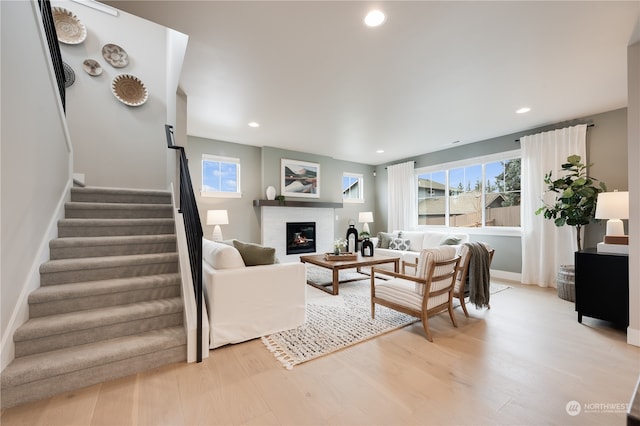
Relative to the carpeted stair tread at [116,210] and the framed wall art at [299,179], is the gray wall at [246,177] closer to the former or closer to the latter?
the framed wall art at [299,179]

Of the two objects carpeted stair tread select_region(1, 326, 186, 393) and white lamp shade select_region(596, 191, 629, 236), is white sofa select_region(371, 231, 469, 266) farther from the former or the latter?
carpeted stair tread select_region(1, 326, 186, 393)

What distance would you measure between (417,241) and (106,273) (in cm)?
529

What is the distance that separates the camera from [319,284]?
13.9 ft

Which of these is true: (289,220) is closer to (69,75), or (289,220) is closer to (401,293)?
(401,293)

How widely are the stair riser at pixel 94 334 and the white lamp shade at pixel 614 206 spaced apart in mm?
4430

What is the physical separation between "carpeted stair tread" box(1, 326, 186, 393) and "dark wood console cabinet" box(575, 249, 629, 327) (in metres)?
3.91

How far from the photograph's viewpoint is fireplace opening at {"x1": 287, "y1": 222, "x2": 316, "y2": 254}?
618 centimetres

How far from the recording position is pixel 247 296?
7.96 ft

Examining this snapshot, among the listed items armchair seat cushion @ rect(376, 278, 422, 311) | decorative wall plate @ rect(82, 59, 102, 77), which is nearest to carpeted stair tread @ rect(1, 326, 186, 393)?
armchair seat cushion @ rect(376, 278, 422, 311)

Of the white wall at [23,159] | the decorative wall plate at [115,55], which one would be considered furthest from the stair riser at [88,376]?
the decorative wall plate at [115,55]

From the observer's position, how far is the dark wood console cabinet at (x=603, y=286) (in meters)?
2.53

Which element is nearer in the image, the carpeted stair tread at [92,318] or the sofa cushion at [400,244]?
the carpeted stair tread at [92,318]

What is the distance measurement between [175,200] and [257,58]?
1.96 metres

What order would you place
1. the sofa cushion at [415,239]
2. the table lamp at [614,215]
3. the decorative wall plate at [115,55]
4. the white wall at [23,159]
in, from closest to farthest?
the white wall at [23,159], the table lamp at [614,215], the decorative wall plate at [115,55], the sofa cushion at [415,239]
